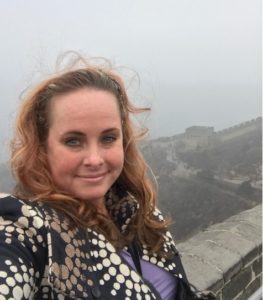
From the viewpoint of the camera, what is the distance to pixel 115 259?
3.85ft

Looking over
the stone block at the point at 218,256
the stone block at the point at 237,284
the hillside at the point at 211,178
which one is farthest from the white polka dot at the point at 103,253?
the hillside at the point at 211,178

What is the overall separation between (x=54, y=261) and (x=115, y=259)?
231mm

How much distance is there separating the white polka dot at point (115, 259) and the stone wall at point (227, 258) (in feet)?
4.18

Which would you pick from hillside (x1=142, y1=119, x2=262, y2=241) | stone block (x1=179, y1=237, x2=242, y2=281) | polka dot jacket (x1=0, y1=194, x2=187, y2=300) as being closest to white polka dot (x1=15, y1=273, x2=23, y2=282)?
polka dot jacket (x1=0, y1=194, x2=187, y2=300)

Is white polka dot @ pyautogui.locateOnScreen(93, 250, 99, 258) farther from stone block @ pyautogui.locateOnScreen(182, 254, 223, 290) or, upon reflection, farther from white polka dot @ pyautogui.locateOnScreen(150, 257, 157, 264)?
stone block @ pyautogui.locateOnScreen(182, 254, 223, 290)

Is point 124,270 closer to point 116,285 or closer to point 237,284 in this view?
point 116,285

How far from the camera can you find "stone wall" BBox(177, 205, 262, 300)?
8.03 feet

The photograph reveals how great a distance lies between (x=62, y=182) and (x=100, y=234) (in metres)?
0.20

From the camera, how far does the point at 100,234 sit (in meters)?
1.21

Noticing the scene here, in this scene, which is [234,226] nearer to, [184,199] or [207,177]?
[184,199]

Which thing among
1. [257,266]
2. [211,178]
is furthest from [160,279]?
[211,178]

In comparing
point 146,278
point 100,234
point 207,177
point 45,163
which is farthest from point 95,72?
point 207,177

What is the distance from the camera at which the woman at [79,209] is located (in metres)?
1.01

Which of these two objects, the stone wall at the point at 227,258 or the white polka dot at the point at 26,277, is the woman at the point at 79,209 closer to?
the white polka dot at the point at 26,277
